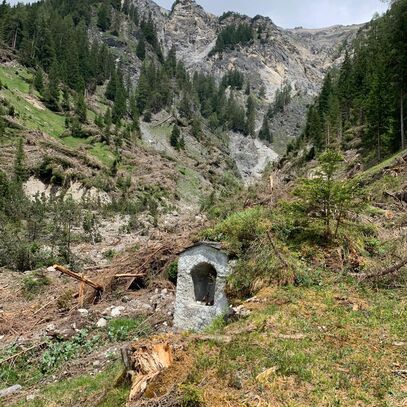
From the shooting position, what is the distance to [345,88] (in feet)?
188

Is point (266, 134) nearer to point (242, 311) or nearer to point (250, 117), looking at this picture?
point (250, 117)

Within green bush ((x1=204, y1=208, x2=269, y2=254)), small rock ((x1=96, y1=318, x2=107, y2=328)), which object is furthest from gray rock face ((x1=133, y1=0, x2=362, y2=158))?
small rock ((x1=96, y1=318, x2=107, y2=328))

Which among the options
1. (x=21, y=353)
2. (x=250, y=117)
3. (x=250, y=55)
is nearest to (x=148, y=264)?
(x=21, y=353)

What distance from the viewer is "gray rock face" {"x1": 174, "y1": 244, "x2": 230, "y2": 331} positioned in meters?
12.8

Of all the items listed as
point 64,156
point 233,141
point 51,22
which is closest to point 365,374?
point 64,156

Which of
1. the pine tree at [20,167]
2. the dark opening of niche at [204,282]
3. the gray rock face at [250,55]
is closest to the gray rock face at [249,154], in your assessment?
the gray rock face at [250,55]

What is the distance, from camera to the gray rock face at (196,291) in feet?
42.0

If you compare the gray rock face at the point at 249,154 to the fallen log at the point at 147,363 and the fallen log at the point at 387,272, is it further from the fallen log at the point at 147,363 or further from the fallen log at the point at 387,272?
the fallen log at the point at 147,363

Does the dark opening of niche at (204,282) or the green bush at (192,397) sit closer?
the green bush at (192,397)

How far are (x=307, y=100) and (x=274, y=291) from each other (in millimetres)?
170760

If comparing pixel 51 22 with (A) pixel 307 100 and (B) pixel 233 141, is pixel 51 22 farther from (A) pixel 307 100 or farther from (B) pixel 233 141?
(A) pixel 307 100

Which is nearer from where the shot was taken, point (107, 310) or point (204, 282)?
point (204, 282)

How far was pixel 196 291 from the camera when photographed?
47.9 feet

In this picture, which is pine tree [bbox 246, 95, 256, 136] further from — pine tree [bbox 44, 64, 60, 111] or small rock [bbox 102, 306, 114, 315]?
small rock [bbox 102, 306, 114, 315]
